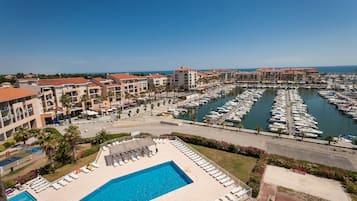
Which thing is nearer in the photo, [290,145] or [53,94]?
[290,145]

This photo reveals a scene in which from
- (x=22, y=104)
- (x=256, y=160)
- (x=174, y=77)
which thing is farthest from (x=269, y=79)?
(x=22, y=104)

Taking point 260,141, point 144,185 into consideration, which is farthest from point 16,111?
point 260,141

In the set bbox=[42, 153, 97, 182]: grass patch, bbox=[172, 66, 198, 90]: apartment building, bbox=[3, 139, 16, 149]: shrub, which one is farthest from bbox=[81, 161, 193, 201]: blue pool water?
bbox=[172, 66, 198, 90]: apartment building

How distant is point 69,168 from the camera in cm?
2175

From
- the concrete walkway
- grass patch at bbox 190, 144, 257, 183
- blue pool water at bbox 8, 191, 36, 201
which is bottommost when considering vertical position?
blue pool water at bbox 8, 191, 36, 201

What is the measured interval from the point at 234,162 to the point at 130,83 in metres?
56.0

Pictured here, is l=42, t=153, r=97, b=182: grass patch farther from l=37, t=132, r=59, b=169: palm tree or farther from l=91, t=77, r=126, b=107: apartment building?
l=91, t=77, r=126, b=107: apartment building

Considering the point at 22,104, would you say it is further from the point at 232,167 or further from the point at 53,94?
the point at 232,167

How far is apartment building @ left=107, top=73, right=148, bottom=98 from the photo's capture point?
6678cm

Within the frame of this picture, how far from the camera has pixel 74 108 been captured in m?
48.8

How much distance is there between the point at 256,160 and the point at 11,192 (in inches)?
1009

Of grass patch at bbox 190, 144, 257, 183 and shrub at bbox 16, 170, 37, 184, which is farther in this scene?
grass patch at bbox 190, 144, 257, 183

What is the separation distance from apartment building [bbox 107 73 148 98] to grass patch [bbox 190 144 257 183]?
48.6 m

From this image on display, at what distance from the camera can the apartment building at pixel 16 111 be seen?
31.3 metres
